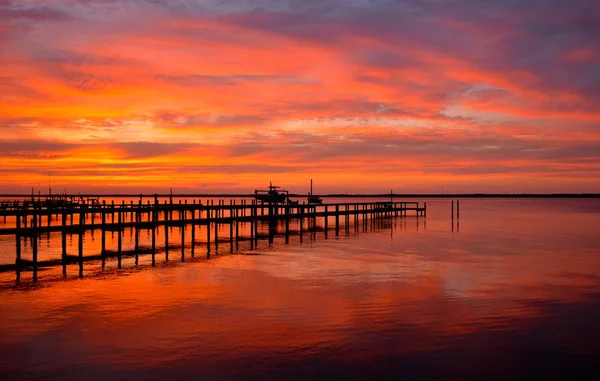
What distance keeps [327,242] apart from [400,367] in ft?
89.7

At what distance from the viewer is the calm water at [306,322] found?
11.6 meters

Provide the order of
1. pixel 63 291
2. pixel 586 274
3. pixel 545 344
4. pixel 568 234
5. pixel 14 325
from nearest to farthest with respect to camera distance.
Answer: pixel 545 344
pixel 14 325
pixel 63 291
pixel 586 274
pixel 568 234

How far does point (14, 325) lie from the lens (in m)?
14.8

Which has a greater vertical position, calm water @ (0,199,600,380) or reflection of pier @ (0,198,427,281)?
reflection of pier @ (0,198,427,281)

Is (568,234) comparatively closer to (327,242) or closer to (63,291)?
(327,242)

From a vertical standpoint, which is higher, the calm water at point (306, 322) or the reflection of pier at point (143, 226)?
the reflection of pier at point (143, 226)

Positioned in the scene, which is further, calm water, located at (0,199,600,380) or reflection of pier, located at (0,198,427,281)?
reflection of pier, located at (0,198,427,281)

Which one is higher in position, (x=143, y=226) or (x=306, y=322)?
(x=143, y=226)

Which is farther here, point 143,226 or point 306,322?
point 143,226

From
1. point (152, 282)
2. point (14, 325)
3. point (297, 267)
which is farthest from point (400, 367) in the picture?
point (297, 267)

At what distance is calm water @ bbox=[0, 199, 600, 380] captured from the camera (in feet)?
38.2

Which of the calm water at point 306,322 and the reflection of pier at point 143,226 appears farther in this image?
the reflection of pier at point 143,226

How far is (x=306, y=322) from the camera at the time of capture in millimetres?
15188

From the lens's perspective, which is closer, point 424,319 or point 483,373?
point 483,373
